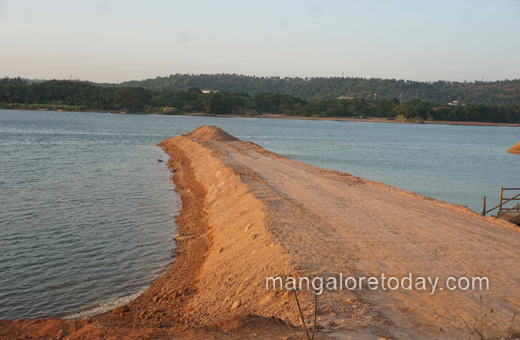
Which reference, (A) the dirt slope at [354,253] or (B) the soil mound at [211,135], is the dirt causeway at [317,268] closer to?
(A) the dirt slope at [354,253]

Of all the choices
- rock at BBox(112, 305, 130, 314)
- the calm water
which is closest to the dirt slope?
rock at BBox(112, 305, 130, 314)

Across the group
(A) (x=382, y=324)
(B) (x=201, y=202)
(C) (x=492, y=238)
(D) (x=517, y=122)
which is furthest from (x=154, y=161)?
(D) (x=517, y=122)

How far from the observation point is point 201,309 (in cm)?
947

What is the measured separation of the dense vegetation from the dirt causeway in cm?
14024

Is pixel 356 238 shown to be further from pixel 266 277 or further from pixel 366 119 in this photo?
pixel 366 119

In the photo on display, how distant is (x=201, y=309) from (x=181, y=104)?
155181 millimetres

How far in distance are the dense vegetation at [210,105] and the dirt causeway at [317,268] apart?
140242 mm

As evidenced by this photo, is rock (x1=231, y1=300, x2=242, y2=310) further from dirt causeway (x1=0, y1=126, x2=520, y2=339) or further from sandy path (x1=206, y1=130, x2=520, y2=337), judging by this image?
sandy path (x1=206, y1=130, x2=520, y2=337)

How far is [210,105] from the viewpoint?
509 ft

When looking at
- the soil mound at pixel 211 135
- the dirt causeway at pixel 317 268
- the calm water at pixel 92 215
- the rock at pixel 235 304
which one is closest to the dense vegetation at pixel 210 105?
the soil mound at pixel 211 135

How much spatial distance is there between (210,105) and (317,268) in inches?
5808

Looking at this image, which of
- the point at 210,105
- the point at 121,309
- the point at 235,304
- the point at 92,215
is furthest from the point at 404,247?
the point at 210,105

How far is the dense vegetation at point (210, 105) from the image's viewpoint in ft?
515

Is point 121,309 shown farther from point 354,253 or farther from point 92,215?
point 92,215
